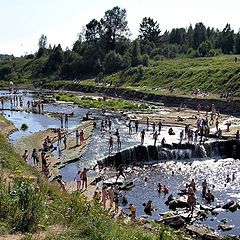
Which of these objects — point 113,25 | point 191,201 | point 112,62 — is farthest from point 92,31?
point 191,201

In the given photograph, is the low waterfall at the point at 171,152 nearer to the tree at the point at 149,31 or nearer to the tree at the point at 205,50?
the tree at the point at 205,50

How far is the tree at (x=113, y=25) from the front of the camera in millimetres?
126575

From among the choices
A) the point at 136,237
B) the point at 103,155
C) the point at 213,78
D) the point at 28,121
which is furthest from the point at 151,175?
the point at 213,78

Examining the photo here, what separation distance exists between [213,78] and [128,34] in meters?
52.9

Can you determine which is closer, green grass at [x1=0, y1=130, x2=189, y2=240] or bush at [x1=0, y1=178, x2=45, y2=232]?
green grass at [x1=0, y1=130, x2=189, y2=240]

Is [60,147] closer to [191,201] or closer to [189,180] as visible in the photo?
[189,180]

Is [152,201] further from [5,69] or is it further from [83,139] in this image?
[5,69]

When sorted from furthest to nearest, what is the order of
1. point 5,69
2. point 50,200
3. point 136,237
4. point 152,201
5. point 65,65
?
1. point 5,69
2. point 65,65
3. point 152,201
4. point 50,200
5. point 136,237

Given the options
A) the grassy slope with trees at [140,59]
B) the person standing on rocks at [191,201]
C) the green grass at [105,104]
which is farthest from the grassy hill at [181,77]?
the person standing on rocks at [191,201]

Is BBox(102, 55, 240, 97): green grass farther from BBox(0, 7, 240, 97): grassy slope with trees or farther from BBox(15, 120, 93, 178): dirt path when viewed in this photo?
BBox(15, 120, 93, 178): dirt path

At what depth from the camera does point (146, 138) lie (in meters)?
48.0

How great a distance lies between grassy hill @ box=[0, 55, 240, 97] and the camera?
79.6 m

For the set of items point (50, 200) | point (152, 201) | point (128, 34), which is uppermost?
point (128, 34)

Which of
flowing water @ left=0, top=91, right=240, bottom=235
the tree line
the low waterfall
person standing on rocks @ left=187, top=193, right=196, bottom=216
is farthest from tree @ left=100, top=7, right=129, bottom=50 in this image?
person standing on rocks @ left=187, top=193, right=196, bottom=216
